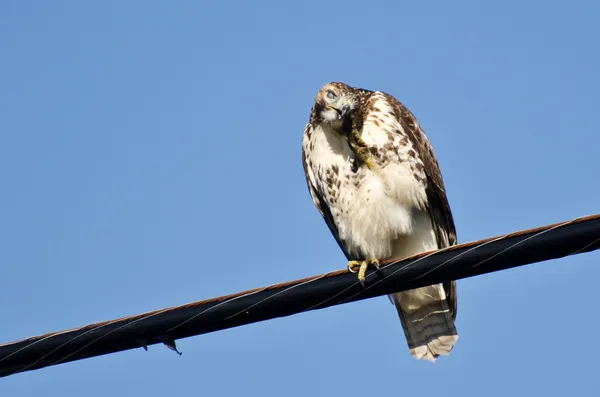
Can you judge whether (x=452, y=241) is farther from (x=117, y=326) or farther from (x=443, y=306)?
(x=117, y=326)

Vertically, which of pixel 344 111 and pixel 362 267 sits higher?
pixel 344 111

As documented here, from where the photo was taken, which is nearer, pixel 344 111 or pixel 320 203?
pixel 344 111

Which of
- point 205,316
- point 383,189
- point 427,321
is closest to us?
point 205,316

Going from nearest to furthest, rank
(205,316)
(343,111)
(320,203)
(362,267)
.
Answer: (205,316) < (362,267) < (343,111) < (320,203)

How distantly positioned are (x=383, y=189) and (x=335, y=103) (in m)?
0.77

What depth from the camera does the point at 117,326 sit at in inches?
209

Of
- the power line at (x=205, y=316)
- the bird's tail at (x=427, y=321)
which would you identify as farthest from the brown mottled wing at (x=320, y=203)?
the power line at (x=205, y=316)

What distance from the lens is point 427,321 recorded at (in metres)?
7.94

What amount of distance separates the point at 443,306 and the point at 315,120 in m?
1.66

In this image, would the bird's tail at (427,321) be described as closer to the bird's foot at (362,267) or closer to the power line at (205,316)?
the bird's foot at (362,267)

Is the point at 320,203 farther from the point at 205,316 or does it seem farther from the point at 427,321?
the point at 205,316

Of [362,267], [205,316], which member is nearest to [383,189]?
[362,267]

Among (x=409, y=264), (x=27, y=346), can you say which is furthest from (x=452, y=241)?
(x=27, y=346)

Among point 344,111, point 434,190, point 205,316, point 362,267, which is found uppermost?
point 344,111
